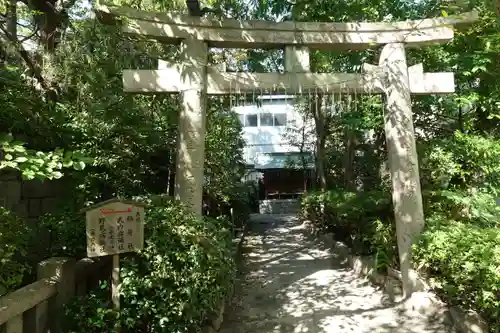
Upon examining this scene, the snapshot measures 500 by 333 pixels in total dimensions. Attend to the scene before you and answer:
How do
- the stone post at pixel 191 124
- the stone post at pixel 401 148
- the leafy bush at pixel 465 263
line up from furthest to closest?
the stone post at pixel 401 148, the stone post at pixel 191 124, the leafy bush at pixel 465 263

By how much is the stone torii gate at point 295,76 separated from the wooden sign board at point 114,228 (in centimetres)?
168

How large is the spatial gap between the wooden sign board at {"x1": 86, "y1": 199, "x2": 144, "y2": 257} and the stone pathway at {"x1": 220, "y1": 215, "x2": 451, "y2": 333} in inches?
91.5

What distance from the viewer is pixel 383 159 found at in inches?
403

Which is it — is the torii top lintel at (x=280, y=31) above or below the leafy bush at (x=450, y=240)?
above

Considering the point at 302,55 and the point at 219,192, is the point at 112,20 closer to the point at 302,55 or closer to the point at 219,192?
the point at 302,55


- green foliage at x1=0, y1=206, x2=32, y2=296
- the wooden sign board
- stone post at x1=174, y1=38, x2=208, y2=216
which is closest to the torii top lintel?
stone post at x1=174, y1=38, x2=208, y2=216

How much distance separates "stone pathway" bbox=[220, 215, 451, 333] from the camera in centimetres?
539

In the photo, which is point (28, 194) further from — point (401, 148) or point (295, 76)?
point (401, 148)

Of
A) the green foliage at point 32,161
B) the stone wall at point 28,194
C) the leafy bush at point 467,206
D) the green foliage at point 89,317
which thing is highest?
the green foliage at point 32,161

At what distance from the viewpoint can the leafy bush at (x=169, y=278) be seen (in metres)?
3.95

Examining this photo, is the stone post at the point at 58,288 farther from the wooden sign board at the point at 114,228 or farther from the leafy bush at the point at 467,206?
the leafy bush at the point at 467,206

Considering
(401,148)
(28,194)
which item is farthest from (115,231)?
(401,148)

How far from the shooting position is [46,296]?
3.53 m

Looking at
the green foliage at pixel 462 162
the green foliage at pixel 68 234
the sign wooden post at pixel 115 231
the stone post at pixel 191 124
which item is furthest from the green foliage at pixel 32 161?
the green foliage at pixel 462 162
